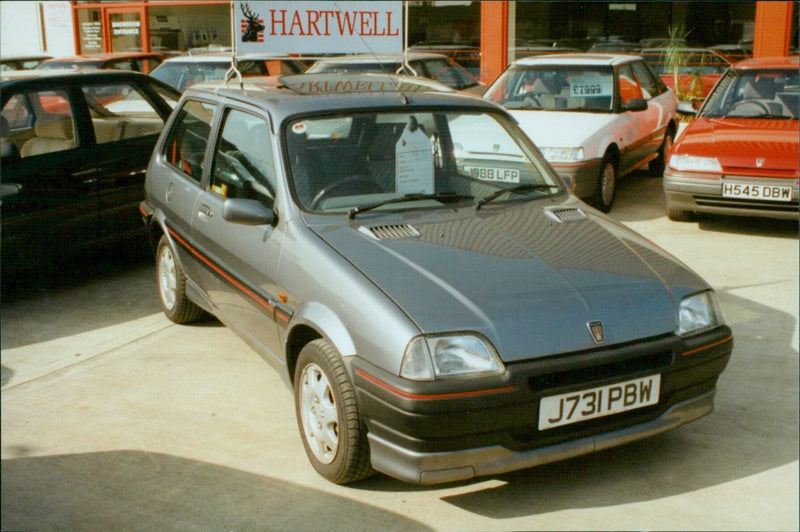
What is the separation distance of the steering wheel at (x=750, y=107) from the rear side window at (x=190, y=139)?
5528mm

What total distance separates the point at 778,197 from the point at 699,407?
14.5 ft

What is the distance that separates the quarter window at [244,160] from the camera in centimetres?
433

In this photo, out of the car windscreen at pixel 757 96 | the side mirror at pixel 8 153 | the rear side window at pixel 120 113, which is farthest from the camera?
the car windscreen at pixel 757 96

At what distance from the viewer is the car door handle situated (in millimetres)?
4797

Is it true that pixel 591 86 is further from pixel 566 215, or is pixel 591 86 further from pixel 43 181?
pixel 43 181

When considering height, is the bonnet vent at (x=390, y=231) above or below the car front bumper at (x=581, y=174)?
above

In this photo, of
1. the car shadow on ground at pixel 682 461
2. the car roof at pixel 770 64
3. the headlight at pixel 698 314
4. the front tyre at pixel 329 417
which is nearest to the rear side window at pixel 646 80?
the car roof at pixel 770 64

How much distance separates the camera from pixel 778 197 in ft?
24.4

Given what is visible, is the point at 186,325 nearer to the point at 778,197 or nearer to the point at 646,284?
the point at 646,284

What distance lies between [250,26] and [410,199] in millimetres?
2620

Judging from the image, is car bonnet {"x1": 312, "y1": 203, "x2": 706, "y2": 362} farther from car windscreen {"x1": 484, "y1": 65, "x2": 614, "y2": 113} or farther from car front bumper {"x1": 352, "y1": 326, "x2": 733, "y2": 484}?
car windscreen {"x1": 484, "y1": 65, "x2": 614, "y2": 113}

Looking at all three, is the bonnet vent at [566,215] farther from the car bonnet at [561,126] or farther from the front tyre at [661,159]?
the front tyre at [661,159]

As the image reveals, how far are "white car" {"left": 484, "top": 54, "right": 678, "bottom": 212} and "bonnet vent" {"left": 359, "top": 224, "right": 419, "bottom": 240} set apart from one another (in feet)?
15.1

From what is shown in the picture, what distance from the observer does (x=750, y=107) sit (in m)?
8.50
